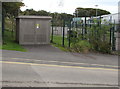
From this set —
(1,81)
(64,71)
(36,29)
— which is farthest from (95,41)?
(1,81)

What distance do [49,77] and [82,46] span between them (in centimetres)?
723

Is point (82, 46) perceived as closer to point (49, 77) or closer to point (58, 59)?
point (58, 59)

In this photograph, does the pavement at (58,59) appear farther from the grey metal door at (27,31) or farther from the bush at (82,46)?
the grey metal door at (27,31)

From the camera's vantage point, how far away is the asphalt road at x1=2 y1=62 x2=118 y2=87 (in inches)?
227

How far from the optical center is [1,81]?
5730mm

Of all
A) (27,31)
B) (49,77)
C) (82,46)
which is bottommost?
(49,77)

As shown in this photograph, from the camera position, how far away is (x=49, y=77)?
21.0 feet

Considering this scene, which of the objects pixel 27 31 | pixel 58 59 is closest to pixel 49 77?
pixel 58 59

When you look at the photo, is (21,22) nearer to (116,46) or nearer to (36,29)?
(36,29)

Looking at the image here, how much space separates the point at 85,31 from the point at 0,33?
679 centimetres

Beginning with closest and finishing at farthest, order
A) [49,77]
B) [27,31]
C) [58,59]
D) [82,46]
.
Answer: [49,77], [58,59], [82,46], [27,31]

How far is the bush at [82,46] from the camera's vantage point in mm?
13270

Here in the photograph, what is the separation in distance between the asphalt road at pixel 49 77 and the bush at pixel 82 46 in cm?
570

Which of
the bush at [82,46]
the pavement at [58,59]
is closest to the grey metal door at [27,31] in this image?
Answer: the bush at [82,46]
